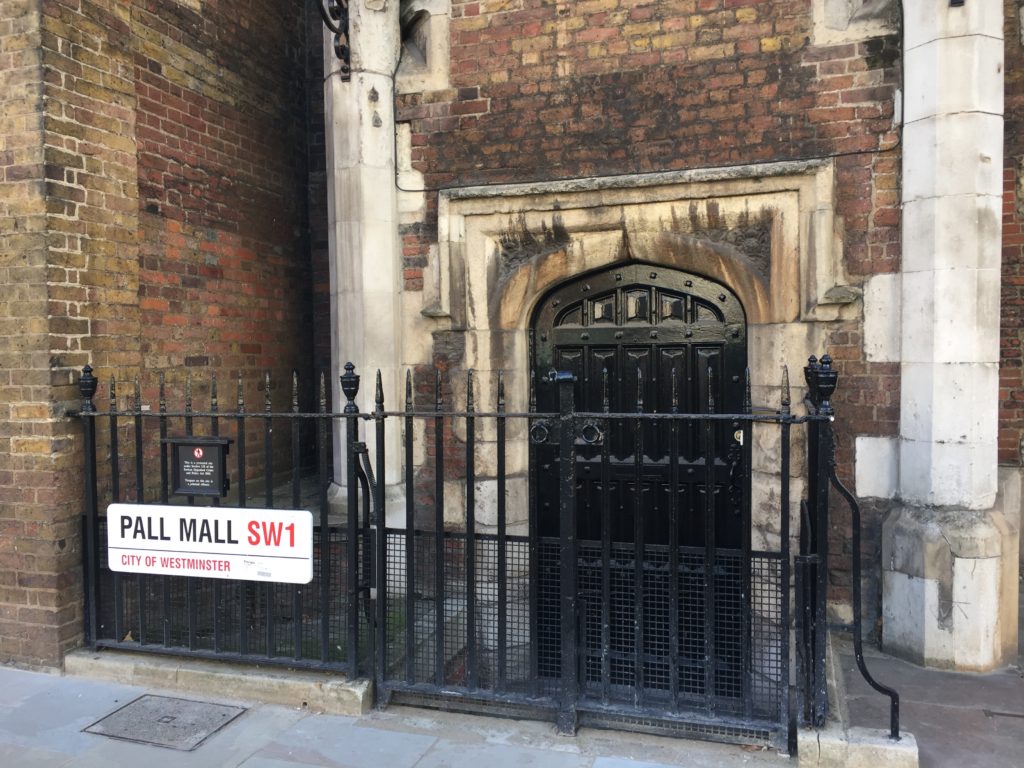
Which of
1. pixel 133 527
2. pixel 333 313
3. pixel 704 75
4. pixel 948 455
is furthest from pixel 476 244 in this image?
pixel 948 455

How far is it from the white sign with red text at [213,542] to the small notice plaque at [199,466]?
0.39ft

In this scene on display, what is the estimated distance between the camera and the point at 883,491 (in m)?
4.88

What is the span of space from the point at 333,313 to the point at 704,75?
3.02 meters

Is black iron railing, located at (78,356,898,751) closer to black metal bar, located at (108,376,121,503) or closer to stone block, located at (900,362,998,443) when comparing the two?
black metal bar, located at (108,376,121,503)

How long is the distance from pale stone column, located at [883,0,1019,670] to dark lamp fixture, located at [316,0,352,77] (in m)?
3.53

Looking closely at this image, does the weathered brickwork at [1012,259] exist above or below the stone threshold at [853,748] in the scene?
above

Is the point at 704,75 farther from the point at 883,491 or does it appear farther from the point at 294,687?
the point at 294,687

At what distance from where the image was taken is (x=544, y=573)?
4.25m

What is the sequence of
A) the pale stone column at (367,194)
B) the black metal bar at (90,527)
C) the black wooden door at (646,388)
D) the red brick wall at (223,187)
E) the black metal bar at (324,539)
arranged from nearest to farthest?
the black metal bar at (324,539)
the black metal bar at (90,527)
the black wooden door at (646,388)
the red brick wall at (223,187)
the pale stone column at (367,194)

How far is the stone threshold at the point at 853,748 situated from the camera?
3.42m

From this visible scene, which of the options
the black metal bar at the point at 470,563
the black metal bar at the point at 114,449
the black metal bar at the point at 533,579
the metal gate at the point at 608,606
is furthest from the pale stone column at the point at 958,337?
the black metal bar at the point at 114,449

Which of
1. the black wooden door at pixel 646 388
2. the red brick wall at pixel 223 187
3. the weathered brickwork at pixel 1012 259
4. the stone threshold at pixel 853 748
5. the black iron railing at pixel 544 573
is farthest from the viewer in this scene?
A: the red brick wall at pixel 223 187

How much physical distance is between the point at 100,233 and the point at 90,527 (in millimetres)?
1759

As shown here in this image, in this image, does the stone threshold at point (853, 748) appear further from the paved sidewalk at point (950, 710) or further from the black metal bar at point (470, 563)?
the black metal bar at point (470, 563)
